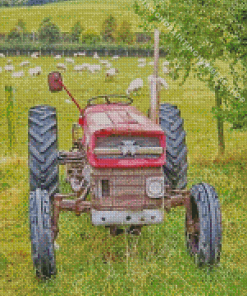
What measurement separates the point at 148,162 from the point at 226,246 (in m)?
1.58

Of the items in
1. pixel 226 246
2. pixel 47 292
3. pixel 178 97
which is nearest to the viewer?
pixel 47 292

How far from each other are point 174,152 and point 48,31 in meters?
29.0

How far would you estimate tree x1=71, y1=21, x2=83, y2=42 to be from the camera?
3842cm

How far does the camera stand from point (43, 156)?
5988mm

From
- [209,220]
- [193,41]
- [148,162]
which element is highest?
A: [193,41]

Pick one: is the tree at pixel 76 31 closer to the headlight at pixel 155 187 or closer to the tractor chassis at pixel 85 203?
the tractor chassis at pixel 85 203

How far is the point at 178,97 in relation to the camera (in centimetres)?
2083

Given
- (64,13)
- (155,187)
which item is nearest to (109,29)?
(64,13)

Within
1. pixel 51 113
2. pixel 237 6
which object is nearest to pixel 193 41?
pixel 237 6

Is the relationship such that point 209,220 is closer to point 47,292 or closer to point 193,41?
point 47,292

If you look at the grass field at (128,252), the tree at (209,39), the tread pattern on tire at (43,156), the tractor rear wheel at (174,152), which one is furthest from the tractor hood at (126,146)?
the tree at (209,39)

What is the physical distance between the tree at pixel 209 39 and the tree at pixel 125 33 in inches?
1001

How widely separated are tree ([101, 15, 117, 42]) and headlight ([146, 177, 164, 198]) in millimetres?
33359

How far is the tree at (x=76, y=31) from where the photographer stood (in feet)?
126
